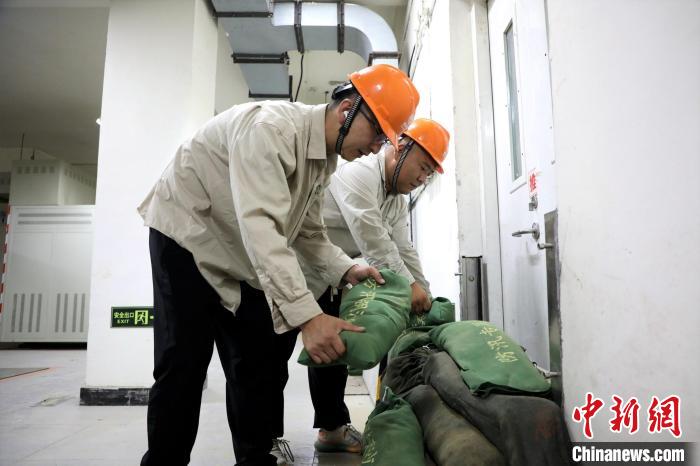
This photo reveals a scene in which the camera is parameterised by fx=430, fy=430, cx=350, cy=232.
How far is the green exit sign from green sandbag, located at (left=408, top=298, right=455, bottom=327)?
75.1 inches

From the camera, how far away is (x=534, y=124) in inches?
53.4

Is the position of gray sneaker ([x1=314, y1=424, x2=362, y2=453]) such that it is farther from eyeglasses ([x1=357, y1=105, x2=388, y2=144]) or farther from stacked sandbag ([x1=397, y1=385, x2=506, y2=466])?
eyeglasses ([x1=357, y1=105, x2=388, y2=144])

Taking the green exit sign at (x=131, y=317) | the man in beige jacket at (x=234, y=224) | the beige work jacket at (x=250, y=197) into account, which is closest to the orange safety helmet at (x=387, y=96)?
the man in beige jacket at (x=234, y=224)

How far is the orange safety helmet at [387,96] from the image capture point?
127cm

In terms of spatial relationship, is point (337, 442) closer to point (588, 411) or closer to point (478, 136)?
point (588, 411)

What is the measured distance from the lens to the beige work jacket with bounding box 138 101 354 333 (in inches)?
40.2

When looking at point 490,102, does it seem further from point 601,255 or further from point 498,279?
point 601,255

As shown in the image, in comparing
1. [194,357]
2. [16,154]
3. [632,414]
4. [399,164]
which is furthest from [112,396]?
[16,154]

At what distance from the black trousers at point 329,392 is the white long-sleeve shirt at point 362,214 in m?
0.17

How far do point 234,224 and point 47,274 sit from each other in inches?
242

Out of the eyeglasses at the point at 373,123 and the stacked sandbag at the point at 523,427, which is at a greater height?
the eyeglasses at the point at 373,123

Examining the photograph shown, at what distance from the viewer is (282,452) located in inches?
68.4

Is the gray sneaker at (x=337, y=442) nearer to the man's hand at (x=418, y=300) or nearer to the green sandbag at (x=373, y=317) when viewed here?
the man's hand at (x=418, y=300)

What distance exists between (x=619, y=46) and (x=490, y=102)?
1.22 meters
